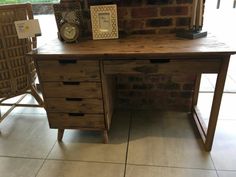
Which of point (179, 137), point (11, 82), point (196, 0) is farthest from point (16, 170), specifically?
point (196, 0)

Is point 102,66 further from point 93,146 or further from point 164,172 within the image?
point 164,172

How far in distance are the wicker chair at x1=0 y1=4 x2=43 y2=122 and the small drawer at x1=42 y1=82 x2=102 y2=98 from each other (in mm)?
494

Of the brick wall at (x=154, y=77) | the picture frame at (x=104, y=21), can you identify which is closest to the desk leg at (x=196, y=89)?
the brick wall at (x=154, y=77)

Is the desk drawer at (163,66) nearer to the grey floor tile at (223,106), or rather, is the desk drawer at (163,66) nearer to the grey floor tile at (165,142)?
the grey floor tile at (165,142)

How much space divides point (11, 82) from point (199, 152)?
64.3 inches

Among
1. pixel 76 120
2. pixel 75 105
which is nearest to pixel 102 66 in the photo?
pixel 75 105

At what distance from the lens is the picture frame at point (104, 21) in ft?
5.36

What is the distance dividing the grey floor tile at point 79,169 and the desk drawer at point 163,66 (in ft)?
2.19

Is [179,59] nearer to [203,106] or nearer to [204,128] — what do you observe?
[204,128]

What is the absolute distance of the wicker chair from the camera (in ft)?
5.56

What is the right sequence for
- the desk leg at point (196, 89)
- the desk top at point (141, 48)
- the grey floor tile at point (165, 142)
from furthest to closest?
the desk leg at point (196, 89) → the grey floor tile at point (165, 142) → the desk top at point (141, 48)

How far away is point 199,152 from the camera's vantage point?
5.15 feet

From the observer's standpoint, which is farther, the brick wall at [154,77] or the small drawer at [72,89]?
A: the brick wall at [154,77]

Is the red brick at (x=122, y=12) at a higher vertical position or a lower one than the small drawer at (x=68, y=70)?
higher
